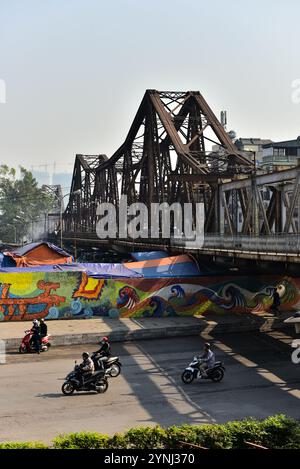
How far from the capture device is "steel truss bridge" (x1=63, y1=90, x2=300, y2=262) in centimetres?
3275

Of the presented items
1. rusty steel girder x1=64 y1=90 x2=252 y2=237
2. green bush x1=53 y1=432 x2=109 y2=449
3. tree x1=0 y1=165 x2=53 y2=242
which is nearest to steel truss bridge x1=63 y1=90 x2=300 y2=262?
rusty steel girder x1=64 y1=90 x2=252 y2=237

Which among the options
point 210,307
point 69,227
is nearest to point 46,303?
point 210,307

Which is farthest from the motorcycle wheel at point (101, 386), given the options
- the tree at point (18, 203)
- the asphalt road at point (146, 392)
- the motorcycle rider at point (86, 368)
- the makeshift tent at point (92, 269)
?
the tree at point (18, 203)

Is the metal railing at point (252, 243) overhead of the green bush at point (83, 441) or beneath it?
overhead

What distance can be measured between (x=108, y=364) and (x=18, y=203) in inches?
6077

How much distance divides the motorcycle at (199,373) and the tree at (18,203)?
5807 inches

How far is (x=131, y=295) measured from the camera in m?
40.1

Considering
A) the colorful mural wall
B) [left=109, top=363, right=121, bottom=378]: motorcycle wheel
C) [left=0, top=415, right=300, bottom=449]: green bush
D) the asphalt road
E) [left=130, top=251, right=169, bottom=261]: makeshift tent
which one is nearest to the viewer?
[left=0, top=415, right=300, bottom=449]: green bush

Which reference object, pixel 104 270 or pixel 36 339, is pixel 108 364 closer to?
pixel 36 339

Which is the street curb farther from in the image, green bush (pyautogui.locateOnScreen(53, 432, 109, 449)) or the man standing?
green bush (pyautogui.locateOnScreen(53, 432, 109, 449))

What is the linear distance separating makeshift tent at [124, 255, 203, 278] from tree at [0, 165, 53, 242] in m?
131

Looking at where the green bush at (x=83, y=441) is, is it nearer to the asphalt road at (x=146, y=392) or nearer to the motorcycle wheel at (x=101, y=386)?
the asphalt road at (x=146, y=392)

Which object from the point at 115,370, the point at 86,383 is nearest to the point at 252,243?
the point at 115,370

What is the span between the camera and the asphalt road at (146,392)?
786 inches
